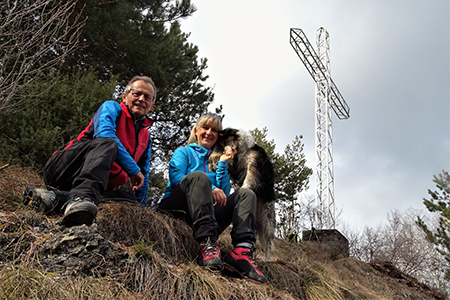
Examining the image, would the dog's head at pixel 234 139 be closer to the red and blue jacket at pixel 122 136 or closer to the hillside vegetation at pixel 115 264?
the red and blue jacket at pixel 122 136

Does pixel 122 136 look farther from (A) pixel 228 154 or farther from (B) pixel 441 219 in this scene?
(B) pixel 441 219

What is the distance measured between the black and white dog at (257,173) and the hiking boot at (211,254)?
2.98 ft

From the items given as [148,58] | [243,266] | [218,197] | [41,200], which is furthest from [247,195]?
[148,58]

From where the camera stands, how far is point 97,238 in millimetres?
1911

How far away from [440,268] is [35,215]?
10993mm

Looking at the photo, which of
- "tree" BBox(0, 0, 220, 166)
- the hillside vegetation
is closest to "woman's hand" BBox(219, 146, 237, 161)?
the hillside vegetation

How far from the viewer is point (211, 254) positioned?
222 centimetres

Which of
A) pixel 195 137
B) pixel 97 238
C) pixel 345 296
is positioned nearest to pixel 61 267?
pixel 97 238

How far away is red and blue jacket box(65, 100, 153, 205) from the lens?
95.4 inches

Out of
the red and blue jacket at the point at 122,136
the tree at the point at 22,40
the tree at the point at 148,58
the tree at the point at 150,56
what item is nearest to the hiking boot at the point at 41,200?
the red and blue jacket at the point at 122,136

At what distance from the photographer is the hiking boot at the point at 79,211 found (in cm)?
192

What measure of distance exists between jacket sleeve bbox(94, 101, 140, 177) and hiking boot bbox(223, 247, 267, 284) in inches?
34.4

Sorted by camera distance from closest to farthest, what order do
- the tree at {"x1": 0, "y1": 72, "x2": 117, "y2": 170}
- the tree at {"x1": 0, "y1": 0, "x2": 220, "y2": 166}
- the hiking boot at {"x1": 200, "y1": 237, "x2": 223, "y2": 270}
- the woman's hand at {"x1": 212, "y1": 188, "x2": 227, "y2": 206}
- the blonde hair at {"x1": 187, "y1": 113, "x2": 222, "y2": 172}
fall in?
the hiking boot at {"x1": 200, "y1": 237, "x2": 223, "y2": 270} < the woman's hand at {"x1": 212, "y1": 188, "x2": 227, "y2": 206} < the blonde hair at {"x1": 187, "y1": 113, "x2": 222, "y2": 172} < the tree at {"x1": 0, "y1": 72, "x2": 117, "y2": 170} < the tree at {"x1": 0, "y1": 0, "x2": 220, "y2": 166}

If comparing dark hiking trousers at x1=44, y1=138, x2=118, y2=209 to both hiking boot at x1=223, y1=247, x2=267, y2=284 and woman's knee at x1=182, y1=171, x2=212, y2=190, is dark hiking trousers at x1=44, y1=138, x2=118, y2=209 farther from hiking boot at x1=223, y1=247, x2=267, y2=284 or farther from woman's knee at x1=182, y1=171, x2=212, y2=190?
hiking boot at x1=223, y1=247, x2=267, y2=284
